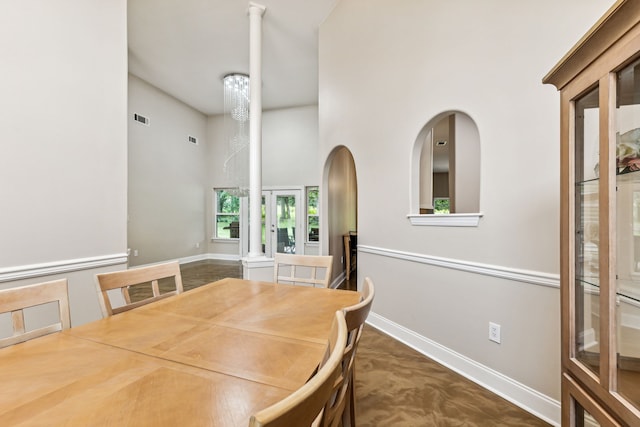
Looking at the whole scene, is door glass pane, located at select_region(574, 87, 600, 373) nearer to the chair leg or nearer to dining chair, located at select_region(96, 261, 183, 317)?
the chair leg

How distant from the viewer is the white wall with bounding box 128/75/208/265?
18.5ft

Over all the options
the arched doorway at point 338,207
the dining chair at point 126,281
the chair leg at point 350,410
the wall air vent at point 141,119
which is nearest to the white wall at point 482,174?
the arched doorway at point 338,207

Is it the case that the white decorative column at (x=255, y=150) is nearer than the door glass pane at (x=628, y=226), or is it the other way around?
the door glass pane at (x=628, y=226)

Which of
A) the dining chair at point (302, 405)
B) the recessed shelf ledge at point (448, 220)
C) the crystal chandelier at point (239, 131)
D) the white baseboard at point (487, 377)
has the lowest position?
the white baseboard at point (487, 377)

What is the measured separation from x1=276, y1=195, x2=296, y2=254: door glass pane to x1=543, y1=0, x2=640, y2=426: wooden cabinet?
625cm

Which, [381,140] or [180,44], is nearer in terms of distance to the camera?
[381,140]

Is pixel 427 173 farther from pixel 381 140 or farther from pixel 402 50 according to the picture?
pixel 402 50

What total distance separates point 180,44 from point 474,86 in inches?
180

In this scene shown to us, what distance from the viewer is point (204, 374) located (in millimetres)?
762

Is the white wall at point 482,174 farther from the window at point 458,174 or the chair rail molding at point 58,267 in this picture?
the chair rail molding at point 58,267

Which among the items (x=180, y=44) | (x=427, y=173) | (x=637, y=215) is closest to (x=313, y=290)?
(x=637, y=215)

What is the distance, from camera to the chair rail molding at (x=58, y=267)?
1.70m

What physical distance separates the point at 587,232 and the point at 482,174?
3.40 ft

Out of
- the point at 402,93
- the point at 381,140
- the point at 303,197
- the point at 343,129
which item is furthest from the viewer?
the point at 303,197
